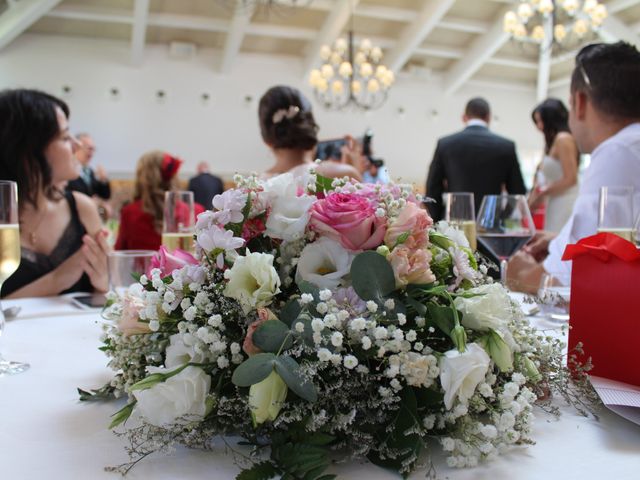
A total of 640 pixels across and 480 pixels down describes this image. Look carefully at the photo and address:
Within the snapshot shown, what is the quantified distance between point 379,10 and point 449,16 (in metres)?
1.54

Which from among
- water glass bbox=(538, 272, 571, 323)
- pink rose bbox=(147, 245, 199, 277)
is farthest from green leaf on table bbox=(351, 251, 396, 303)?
water glass bbox=(538, 272, 571, 323)

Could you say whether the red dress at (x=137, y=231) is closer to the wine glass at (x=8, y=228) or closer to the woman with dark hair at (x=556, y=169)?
the wine glass at (x=8, y=228)

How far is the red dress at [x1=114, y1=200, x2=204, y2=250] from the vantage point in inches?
132

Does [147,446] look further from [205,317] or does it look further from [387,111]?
[387,111]

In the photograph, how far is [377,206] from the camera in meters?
0.70

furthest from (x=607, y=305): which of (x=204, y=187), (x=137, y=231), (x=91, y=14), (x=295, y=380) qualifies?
(x=91, y=14)

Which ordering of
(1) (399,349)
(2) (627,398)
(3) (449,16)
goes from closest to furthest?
(1) (399,349) → (2) (627,398) → (3) (449,16)

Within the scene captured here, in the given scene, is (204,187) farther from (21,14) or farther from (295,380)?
(295,380)

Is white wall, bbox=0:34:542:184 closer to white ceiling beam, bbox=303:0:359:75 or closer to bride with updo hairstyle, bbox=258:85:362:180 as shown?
white ceiling beam, bbox=303:0:359:75

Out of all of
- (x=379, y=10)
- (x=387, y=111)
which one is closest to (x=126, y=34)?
(x=379, y=10)

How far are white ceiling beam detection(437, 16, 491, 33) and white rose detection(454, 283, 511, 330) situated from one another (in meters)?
10.6

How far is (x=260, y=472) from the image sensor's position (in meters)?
0.51

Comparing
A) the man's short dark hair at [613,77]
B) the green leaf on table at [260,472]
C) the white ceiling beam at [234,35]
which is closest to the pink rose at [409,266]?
the green leaf on table at [260,472]

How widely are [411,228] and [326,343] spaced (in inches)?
7.1
